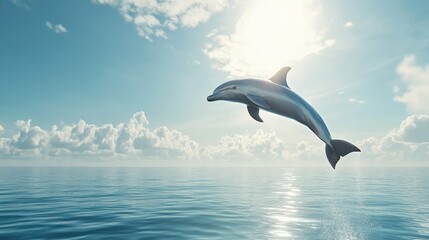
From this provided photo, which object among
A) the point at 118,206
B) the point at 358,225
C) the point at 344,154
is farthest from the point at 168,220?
the point at 344,154

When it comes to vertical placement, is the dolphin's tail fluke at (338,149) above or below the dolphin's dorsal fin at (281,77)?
below

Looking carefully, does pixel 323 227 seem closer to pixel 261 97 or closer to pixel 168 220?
pixel 168 220

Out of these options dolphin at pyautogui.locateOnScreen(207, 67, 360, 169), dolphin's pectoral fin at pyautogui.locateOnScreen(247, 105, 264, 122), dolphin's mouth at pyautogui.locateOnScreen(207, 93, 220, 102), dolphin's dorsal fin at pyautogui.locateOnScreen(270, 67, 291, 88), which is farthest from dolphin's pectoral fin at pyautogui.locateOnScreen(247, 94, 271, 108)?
dolphin's dorsal fin at pyautogui.locateOnScreen(270, 67, 291, 88)

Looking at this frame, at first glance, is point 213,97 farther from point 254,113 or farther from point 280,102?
point 280,102

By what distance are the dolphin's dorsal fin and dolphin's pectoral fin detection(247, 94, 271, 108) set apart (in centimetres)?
105

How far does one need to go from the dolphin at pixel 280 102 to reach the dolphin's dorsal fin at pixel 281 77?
2.29 feet

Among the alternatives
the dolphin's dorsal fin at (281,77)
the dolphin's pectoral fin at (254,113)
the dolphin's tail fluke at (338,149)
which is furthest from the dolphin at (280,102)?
the dolphin's dorsal fin at (281,77)

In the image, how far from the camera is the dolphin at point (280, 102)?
14.8 feet

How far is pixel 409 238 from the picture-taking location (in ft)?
70.5

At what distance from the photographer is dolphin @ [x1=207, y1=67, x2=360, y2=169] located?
4.50m

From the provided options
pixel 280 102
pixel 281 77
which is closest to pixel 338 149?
pixel 280 102

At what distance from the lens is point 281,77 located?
552 centimetres

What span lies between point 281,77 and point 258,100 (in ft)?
4.06

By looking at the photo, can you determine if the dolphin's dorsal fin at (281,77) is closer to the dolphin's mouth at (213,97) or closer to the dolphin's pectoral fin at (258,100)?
the dolphin's pectoral fin at (258,100)
